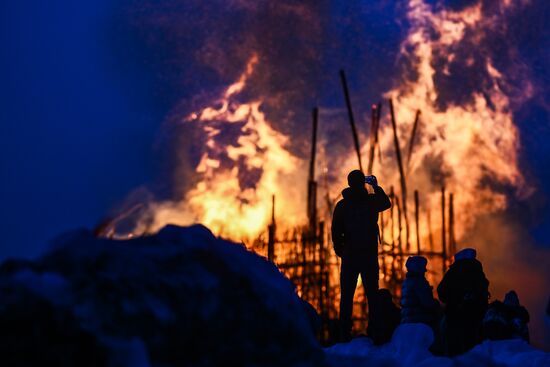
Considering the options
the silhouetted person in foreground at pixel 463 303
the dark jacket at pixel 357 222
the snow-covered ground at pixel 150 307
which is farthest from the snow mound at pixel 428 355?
the dark jacket at pixel 357 222

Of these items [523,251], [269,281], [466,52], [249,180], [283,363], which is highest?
[466,52]

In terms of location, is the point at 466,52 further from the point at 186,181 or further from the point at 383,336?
the point at 383,336

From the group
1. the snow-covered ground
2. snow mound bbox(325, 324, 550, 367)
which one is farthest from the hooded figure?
the snow-covered ground

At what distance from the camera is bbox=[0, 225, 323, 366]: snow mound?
6.54 feet

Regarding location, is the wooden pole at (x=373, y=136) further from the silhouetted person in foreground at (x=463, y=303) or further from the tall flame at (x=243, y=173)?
the silhouetted person in foreground at (x=463, y=303)

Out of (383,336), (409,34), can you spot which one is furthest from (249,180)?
(383,336)

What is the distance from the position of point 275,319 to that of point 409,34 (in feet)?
146

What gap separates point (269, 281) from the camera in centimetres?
263

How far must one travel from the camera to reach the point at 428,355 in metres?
4.04

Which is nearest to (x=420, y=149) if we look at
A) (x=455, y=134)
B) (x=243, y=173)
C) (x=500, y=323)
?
(x=455, y=134)

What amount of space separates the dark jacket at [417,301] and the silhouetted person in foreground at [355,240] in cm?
29

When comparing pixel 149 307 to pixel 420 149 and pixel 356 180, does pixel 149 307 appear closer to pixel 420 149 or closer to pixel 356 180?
pixel 356 180

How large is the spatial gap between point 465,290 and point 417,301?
757 millimetres

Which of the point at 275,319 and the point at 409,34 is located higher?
the point at 409,34
